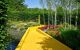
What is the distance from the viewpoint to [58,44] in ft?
47.9

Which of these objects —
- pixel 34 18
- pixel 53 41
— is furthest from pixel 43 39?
pixel 34 18

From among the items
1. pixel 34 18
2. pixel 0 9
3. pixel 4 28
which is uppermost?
pixel 0 9

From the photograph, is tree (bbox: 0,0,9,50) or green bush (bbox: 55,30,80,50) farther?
green bush (bbox: 55,30,80,50)

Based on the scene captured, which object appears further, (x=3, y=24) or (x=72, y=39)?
(x=72, y=39)

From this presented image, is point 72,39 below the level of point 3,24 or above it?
below

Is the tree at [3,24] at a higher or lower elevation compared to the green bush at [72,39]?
Answer: higher

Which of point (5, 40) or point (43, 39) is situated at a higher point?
point (5, 40)

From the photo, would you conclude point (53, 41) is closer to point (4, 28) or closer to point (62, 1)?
point (4, 28)

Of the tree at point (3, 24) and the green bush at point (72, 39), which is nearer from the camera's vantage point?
the tree at point (3, 24)

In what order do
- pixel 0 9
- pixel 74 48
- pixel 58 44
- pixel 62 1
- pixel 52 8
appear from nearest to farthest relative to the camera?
pixel 0 9, pixel 74 48, pixel 58 44, pixel 62 1, pixel 52 8

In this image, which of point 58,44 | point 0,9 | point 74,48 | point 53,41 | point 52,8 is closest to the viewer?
point 0,9

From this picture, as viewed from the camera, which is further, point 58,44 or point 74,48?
point 58,44

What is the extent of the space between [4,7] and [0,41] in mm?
1221

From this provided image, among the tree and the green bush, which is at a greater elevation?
the tree
